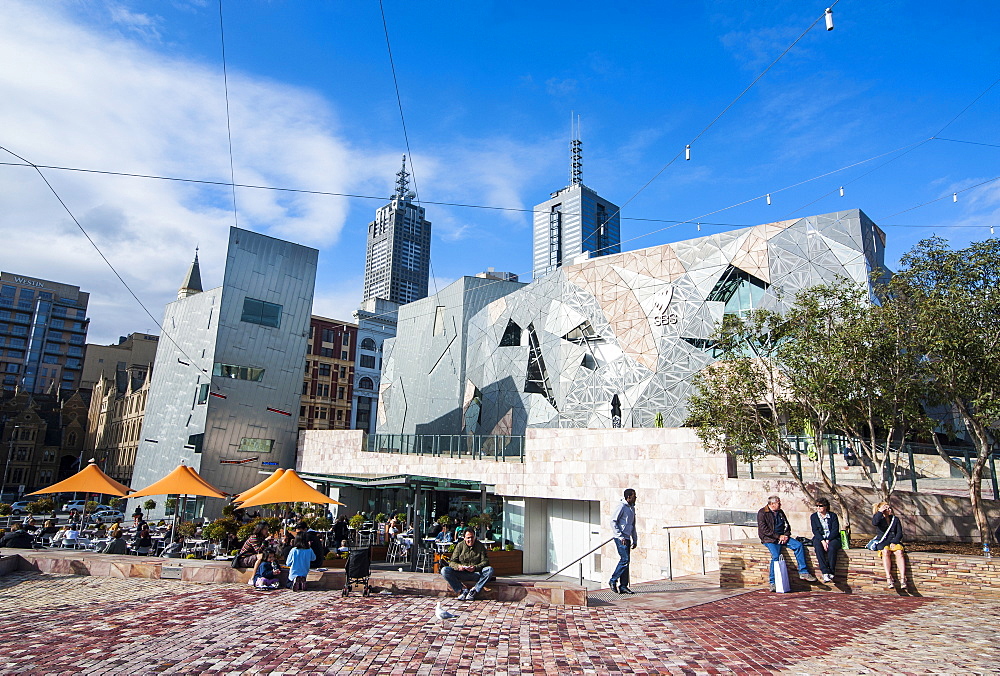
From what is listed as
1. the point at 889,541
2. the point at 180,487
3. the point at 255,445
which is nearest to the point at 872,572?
the point at 889,541

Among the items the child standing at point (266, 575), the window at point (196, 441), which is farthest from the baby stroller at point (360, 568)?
the window at point (196, 441)

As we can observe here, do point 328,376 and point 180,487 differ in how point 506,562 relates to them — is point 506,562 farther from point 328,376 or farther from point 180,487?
point 328,376

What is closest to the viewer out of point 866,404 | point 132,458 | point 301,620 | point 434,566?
point 301,620

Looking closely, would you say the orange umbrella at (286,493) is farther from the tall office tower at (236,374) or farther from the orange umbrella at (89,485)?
the tall office tower at (236,374)

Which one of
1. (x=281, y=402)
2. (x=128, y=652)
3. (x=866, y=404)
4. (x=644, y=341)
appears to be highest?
(x=644, y=341)

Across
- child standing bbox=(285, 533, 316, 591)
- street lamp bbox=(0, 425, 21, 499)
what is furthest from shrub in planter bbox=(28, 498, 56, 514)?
street lamp bbox=(0, 425, 21, 499)

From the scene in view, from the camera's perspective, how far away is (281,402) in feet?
127

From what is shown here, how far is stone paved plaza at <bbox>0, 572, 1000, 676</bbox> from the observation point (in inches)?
261

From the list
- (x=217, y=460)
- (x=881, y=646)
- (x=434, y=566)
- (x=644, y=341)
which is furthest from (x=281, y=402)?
(x=881, y=646)

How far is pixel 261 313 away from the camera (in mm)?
38188

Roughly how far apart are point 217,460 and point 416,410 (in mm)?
16963

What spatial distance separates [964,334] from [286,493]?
51.6 ft

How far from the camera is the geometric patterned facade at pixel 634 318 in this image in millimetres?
28156

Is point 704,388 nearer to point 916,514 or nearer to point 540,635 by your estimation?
point 916,514
